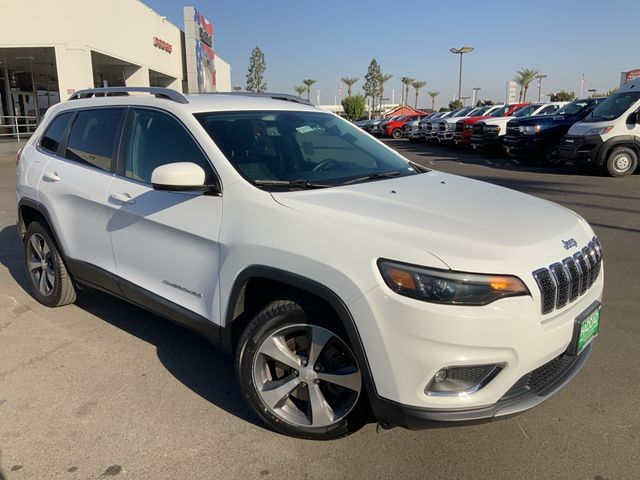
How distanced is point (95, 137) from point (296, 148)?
5.18 feet

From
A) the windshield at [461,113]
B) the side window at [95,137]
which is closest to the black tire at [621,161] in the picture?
the side window at [95,137]

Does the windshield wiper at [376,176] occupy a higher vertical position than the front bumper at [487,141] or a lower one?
higher

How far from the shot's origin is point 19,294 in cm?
502

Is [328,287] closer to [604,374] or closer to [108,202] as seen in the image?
[108,202]

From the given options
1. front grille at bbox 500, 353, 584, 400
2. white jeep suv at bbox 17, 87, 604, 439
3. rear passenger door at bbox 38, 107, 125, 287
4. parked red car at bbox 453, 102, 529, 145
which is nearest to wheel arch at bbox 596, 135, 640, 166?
parked red car at bbox 453, 102, 529, 145

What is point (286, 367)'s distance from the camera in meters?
2.78

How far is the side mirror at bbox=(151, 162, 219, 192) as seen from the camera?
2.83 m

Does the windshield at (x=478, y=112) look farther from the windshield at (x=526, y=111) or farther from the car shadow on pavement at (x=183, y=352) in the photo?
the car shadow on pavement at (x=183, y=352)

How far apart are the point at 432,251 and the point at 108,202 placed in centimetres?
234

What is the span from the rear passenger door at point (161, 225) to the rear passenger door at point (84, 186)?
15 cm

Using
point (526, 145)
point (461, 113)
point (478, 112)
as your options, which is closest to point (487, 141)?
point (526, 145)

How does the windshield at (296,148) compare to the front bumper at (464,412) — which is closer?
the front bumper at (464,412)

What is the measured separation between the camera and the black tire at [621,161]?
13109 millimetres

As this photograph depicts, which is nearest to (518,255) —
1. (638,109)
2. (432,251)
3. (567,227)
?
(432,251)
